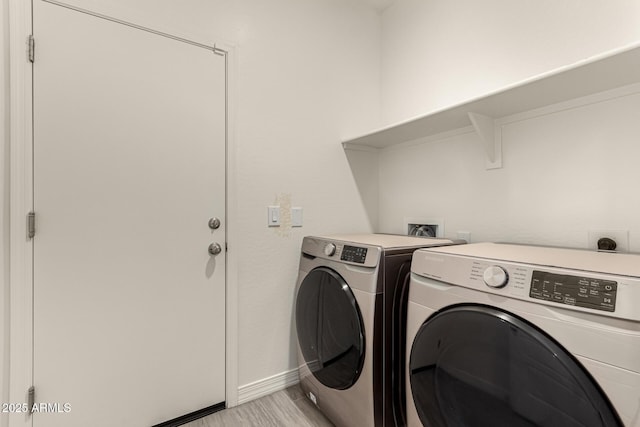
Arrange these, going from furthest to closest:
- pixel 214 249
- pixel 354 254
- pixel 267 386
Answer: pixel 267 386, pixel 214 249, pixel 354 254

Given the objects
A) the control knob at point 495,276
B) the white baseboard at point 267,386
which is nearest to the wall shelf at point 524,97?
the control knob at point 495,276

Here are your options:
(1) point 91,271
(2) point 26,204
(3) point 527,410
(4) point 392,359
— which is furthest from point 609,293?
(2) point 26,204

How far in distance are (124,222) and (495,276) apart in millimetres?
1503

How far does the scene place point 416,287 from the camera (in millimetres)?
1073

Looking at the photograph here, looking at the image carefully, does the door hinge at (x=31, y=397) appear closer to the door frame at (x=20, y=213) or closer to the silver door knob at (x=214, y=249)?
the door frame at (x=20, y=213)

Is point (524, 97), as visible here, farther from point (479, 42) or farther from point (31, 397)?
point (31, 397)

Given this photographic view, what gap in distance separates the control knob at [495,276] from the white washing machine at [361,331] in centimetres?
40

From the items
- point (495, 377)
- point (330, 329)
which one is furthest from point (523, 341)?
point (330, 329)

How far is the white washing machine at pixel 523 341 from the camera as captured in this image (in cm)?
65

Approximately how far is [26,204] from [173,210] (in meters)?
0.53

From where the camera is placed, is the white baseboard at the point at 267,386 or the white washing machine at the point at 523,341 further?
the white baseboard at the point at 267,386

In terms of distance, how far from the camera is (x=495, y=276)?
33.3 inches

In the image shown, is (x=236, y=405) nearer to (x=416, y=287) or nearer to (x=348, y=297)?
(x=348, y=297)

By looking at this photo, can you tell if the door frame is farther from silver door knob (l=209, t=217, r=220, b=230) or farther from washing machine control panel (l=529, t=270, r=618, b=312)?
washing machine control panel (l=529, t=270, r=618, b=312)
